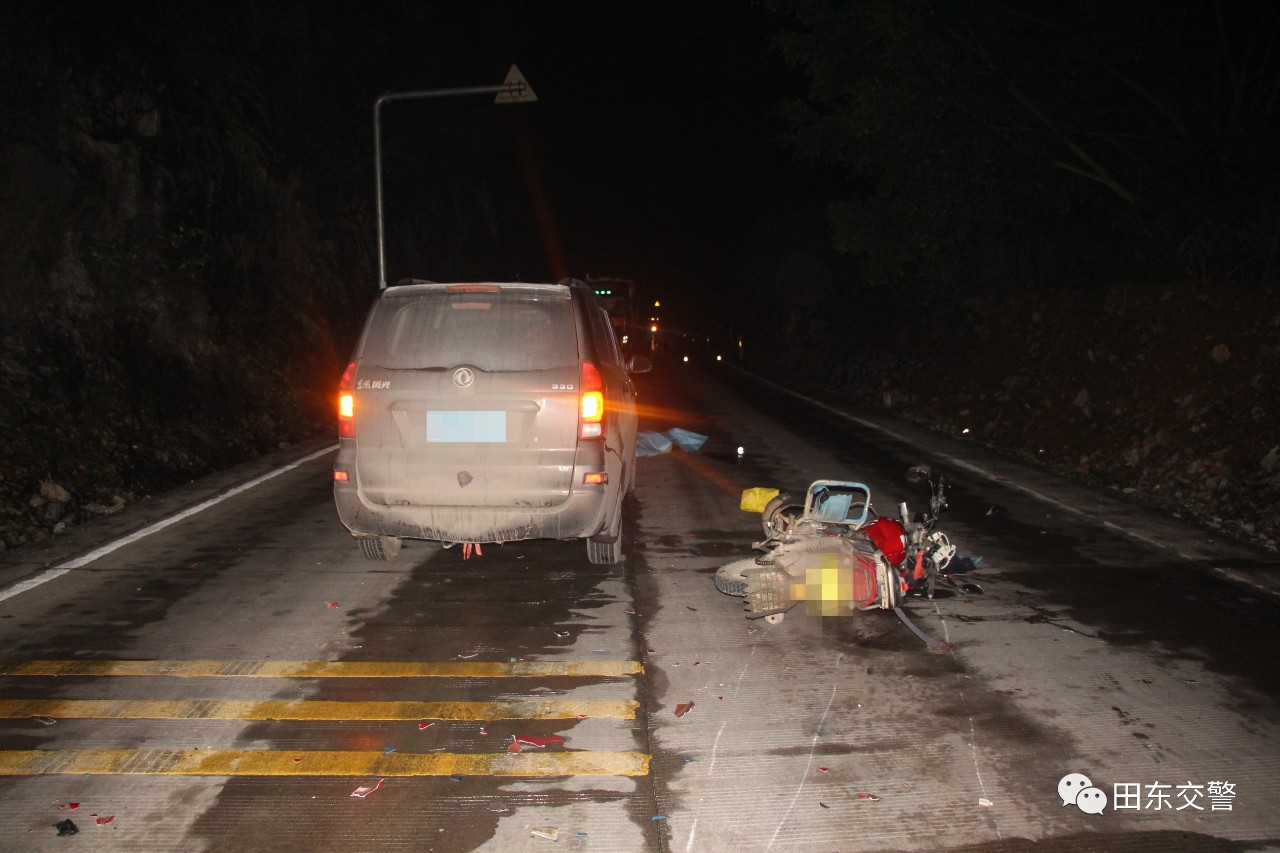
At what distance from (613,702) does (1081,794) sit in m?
2.15

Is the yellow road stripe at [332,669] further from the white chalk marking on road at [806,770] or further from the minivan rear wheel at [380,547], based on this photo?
the minivan rear wheel at [380,547]

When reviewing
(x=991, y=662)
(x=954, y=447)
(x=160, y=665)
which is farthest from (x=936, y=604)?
(x=954, y=447)

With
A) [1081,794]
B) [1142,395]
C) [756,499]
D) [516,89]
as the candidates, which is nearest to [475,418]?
[756,499]

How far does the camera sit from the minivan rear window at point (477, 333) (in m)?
6.76

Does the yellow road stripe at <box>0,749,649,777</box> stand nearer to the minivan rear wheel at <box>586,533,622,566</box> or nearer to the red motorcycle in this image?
the red motorcycle

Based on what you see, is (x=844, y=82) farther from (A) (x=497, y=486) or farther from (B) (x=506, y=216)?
(B) (x=506, y=216)

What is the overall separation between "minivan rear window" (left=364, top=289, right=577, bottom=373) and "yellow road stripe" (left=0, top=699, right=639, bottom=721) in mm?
2405

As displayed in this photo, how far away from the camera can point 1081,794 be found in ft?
13.6

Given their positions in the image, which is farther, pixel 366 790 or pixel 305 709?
pixel 305 709

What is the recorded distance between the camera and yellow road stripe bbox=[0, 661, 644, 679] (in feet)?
18.1

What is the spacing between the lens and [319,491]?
1094cm

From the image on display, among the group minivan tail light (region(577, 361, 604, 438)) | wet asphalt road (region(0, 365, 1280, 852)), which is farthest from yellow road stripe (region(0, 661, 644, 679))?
minivan tail light (region(577, 361, 604, 438))

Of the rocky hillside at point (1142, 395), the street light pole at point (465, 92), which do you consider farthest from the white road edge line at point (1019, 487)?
the street light pole at point (465, 92)

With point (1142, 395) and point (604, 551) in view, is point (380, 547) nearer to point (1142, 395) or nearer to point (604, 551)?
point (604, 551)
